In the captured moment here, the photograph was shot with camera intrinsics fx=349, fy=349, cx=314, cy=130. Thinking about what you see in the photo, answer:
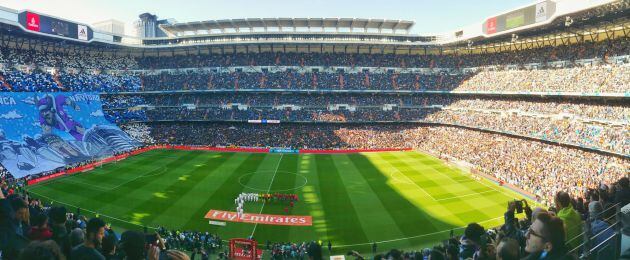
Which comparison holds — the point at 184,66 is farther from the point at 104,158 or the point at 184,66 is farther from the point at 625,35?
Result: the point at 625,35

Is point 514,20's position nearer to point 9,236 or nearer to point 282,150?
point 282,150

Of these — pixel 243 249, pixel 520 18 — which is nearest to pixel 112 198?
pixel 243 249

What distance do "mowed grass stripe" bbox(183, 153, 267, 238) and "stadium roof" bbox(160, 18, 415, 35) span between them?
1321 inches

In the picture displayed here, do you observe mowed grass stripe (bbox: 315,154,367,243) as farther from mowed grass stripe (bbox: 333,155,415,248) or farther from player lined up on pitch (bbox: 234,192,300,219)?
player lined up on pitch (bbox: 234,192,300,219)

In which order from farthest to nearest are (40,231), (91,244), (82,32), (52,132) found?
(82,32)
(52,132)
(40,231)
(91,244)

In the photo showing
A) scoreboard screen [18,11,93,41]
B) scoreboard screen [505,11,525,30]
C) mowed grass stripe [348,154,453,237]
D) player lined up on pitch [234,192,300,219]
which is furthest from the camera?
scoreboard screen [18,11,93,41]

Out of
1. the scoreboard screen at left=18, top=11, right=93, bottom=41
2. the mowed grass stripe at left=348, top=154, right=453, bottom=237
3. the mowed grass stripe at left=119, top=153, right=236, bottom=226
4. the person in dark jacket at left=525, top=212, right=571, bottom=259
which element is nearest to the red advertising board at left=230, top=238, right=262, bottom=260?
the mowed grass stripe at left=119, top=153, right=236, bottom=226

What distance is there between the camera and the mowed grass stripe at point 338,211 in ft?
78.1

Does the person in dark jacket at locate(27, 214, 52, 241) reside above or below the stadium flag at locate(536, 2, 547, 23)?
below

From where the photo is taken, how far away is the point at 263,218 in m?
26.5

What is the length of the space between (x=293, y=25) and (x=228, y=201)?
4769 centimetres

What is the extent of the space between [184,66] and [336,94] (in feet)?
104

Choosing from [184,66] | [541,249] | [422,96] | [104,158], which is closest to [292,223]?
[541,249]

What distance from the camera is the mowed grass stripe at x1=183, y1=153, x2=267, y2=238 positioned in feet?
80.4
